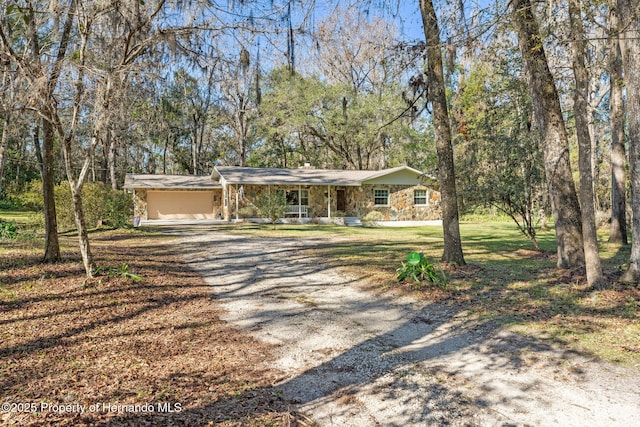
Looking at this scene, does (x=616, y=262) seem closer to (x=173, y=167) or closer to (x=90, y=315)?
(x=90, y=315)

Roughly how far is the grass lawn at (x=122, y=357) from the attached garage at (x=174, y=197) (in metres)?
17.9

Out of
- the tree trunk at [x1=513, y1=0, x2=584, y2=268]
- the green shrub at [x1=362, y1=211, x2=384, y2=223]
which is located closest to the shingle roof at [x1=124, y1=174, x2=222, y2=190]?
the green shrub at [x1=362, y1=211, x2=384, y2=223]

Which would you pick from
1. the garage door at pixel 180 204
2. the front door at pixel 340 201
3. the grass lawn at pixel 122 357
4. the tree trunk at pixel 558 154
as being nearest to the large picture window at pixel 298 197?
the front door at pixel 340 201

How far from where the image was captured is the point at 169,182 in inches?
948

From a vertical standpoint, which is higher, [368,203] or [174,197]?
[174,197]

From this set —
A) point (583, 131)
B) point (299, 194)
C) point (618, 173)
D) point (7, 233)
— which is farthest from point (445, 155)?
point (299, 194)

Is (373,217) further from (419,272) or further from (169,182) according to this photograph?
(419,272)

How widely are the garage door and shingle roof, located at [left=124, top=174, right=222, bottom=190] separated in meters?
0.72

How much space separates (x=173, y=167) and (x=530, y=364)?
131 feet

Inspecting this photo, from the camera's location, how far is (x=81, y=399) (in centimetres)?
285

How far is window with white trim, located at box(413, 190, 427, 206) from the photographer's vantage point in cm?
2472

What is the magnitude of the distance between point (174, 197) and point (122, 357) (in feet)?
73.3

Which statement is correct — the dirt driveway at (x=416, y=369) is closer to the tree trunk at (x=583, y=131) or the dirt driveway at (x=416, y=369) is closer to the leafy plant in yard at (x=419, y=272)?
the leafy plant in yard at (x=419, y=272)

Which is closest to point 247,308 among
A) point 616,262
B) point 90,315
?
point 90,315
